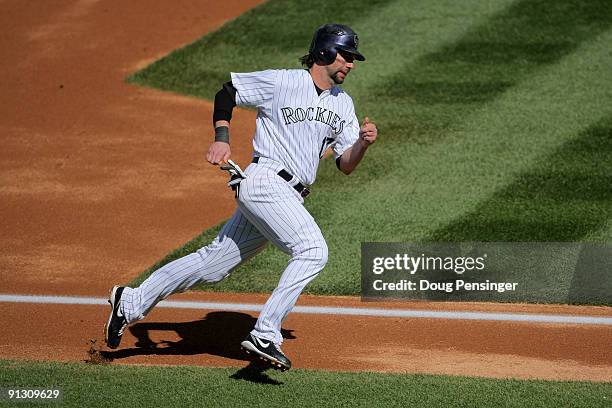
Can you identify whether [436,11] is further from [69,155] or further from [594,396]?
[594,396]

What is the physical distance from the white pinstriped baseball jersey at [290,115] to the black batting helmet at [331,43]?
0.51 feet

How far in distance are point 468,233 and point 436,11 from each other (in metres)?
5.83

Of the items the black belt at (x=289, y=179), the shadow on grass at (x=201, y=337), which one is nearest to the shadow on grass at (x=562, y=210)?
the shadow on grass at (x=201, y=337)

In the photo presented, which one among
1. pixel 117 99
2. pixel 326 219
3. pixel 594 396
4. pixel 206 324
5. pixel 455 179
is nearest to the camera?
pixel 594 396

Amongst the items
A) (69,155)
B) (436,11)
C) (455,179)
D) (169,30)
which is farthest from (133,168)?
(436,11)

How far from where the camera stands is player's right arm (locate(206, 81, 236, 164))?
6.12 m

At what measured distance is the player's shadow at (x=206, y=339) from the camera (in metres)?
6.63

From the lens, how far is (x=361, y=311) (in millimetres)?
7852

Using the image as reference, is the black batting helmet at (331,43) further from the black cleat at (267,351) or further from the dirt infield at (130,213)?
the dirt infield at (130,213)

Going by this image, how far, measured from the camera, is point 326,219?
378 inches

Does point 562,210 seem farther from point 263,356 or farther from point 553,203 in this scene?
point 263,356

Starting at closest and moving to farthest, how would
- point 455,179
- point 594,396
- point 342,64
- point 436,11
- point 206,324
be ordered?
1. point 594,396
2. point 342,64
3. point 206,324
4. point 455,179
5. point 436,11

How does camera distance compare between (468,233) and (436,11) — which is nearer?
(468,233)

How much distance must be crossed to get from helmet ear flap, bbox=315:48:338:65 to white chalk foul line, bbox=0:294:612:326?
83.6 inches
